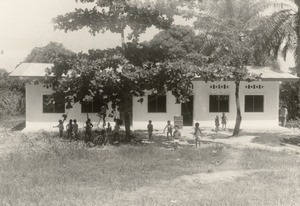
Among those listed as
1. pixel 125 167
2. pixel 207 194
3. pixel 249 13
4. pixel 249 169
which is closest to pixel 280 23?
pixel 249 13

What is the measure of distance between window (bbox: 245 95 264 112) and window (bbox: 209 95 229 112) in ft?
3.64

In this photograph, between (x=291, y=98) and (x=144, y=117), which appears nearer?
(x=144, y=117)

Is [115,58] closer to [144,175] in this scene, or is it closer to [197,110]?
[144,175]

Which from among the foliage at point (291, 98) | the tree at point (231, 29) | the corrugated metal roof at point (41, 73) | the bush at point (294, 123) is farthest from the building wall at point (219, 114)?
the foliage at point (291, 98)

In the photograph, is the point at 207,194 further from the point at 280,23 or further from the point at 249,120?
the point at 249,120

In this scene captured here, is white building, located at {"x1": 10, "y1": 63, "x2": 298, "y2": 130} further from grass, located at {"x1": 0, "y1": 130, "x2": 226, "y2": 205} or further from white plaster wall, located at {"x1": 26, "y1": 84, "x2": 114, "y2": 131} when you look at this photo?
grass, located at {"x1": 0, "y1": 130, "x2": 226, "y2": 205}

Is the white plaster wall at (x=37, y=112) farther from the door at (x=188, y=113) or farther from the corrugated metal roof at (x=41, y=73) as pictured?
the door at (x=188, y=113)

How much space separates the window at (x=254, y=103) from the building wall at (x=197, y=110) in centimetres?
18

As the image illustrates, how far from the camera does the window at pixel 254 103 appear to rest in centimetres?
2319

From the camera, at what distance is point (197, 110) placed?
22797mm

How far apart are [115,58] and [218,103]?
956 centimetres

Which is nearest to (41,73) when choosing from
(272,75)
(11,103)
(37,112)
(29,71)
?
(29,71)

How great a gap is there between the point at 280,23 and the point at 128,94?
7.79 m

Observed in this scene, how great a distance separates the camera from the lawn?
8.67 m
